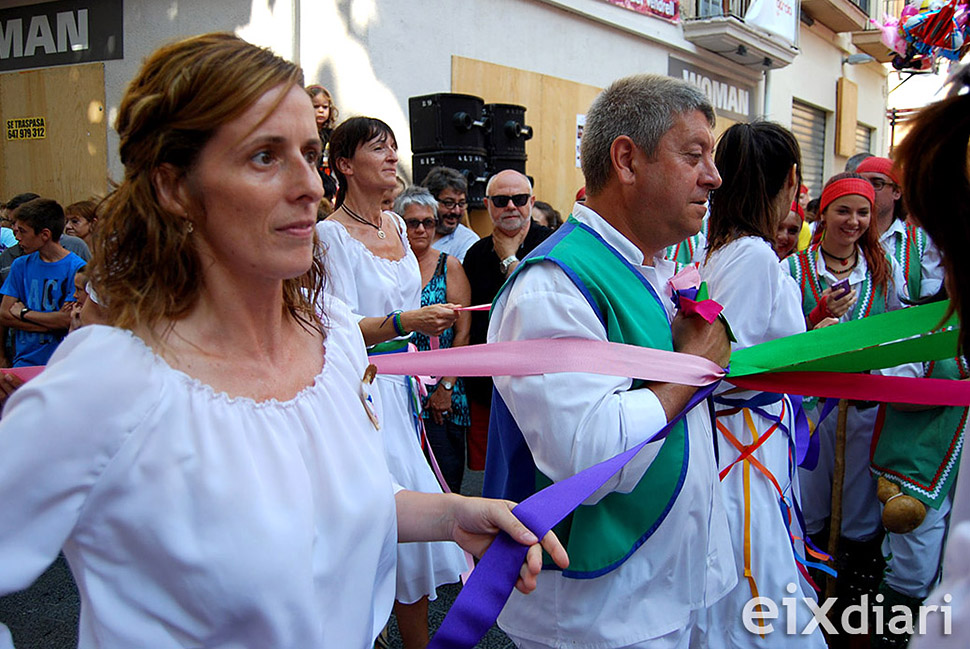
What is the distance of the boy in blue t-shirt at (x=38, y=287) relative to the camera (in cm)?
520

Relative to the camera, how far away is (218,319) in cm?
147

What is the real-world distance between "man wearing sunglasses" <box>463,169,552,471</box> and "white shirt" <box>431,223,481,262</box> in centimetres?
77

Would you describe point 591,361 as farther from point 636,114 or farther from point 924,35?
point 924,35

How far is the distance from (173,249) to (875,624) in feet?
11.8

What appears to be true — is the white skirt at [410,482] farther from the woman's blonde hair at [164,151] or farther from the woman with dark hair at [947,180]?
the woman with dark hair at [947,180]

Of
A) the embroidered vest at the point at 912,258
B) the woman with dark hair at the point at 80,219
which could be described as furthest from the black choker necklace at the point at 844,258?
the woman with dark hair at the point at 80,219

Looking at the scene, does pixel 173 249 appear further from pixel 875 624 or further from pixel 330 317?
pixel 875 624

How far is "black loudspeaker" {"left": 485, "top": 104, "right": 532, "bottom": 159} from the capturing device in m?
8.20

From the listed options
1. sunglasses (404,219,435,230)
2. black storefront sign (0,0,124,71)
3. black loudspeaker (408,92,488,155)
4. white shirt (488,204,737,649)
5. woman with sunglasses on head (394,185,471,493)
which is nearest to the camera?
white shirt (488,204,737,649)

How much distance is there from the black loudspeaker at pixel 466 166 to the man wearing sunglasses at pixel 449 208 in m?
1.58

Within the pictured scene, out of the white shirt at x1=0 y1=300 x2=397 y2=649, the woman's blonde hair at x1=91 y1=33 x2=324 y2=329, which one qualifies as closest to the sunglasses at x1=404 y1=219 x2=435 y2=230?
the woman's blonde hair at x1=91 y1=33 x2=324 y2=329

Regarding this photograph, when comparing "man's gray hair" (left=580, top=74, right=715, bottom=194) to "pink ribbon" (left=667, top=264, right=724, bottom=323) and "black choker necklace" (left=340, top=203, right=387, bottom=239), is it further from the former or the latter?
"black choker necklace" (left=340, top=203, right=387, bottom=239)

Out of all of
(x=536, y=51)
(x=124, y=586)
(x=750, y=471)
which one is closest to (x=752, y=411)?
(x=750, y=471)

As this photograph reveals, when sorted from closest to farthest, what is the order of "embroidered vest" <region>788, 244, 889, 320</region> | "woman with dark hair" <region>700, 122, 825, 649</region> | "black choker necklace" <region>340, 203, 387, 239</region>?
1. "woman with dark hair" <region>700, 122, 825, 649</region>
2. "black choker necklace" <region>340, 203, 387, 239</region>
3. "embroidered vest" <region>788, 244, 889, 320</region>
